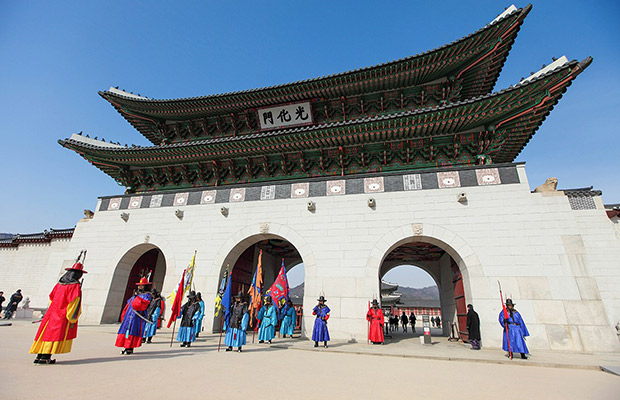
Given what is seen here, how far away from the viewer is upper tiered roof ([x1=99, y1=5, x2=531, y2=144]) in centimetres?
1093

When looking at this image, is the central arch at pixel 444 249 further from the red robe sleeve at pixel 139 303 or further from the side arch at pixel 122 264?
the side arch at pixel 122 264

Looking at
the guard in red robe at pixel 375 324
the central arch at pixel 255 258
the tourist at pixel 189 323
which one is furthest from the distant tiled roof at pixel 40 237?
the guard in red robe at pixel 375 324

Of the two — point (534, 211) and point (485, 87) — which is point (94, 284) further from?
point (485, 87)

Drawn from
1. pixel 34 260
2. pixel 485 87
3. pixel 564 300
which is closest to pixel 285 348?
pixel 564 300

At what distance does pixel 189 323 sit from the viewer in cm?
833

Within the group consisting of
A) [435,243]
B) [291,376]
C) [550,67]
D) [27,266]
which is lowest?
[291,376]

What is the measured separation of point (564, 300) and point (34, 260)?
984 inches

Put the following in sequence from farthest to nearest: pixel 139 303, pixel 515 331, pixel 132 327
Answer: pixel 515 331, pixel 139 303, pixel 132 327

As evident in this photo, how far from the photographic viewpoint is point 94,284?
41.3 feet

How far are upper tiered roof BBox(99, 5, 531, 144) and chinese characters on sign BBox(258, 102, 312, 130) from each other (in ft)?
1.21

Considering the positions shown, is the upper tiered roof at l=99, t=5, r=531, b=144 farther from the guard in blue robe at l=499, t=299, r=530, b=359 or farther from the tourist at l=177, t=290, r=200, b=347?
the tourist at l=177, t=290, r=200, b=347

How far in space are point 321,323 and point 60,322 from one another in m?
6.31

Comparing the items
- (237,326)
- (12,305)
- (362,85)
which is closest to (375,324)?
(237,326)

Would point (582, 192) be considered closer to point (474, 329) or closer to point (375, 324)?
point (474, 329)
